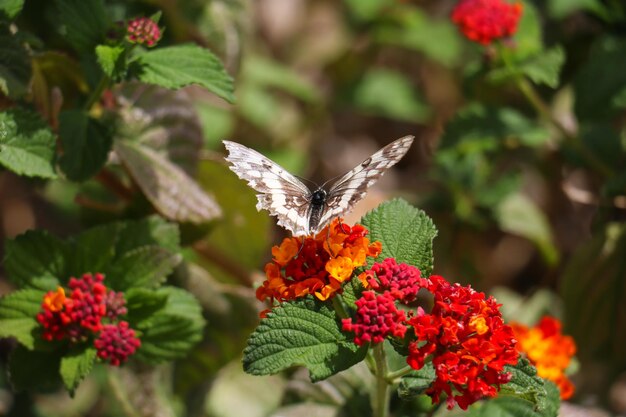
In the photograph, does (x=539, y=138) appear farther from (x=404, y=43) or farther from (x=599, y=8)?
(x=404, y=43)

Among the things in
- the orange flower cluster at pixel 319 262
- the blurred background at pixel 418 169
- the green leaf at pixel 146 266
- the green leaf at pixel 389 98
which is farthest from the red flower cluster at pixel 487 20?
the green leaf at pixel 389 98

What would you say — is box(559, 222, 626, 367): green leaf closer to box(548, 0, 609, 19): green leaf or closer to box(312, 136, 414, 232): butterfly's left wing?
box(548, 0, 609, 19): green leaf

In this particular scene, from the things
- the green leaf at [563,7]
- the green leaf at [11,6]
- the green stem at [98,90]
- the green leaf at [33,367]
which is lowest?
the green leaf at [33,367]

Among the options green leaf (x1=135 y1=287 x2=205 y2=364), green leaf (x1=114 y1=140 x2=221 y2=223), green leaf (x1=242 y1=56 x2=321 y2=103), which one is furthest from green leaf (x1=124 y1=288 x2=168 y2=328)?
green leaf (x1=242 y1=56 x2=321 y2=103)

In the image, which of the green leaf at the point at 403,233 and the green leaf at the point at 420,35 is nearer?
the green leaf at the point at 403,233

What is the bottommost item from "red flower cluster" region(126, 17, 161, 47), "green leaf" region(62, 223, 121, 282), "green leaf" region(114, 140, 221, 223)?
"green leaf" region(62, 223, 121, 282)

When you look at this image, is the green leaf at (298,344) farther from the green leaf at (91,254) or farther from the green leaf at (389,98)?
the green leaf at (389,98)
